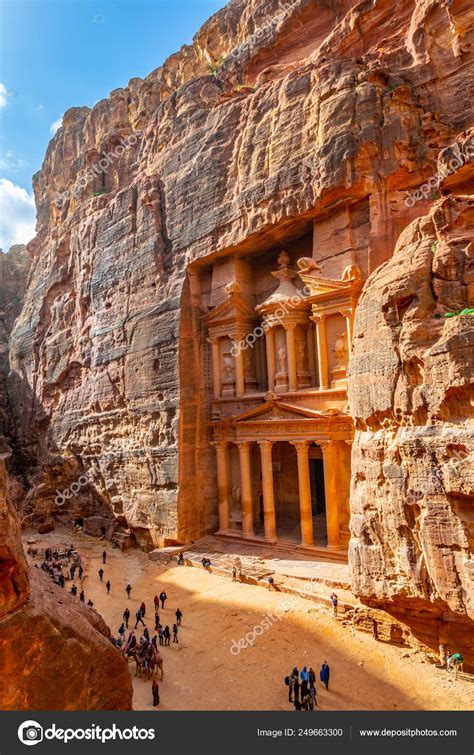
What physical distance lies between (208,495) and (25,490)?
60.1 feet

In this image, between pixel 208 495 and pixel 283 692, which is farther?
pixel 208 495

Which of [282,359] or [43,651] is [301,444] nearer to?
[282,359]

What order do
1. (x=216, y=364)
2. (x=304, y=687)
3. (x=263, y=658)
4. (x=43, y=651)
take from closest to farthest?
(x=43, y=651) → (x=304, y=687) → (x=263, y=658) → (x=216, y=364)

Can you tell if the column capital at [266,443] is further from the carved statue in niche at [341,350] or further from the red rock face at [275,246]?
the carved statue in niche at [341,350]

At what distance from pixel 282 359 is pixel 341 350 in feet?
11.2

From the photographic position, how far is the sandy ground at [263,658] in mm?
10664

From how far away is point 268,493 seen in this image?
68.8ft

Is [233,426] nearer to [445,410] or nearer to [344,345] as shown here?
[344,345]

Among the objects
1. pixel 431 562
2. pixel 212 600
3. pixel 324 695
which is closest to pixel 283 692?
pixel 324 695

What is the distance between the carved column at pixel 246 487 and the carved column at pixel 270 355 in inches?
121

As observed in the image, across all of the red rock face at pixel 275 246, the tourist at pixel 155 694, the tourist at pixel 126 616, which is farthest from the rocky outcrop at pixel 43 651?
the tourist at pixel 126 616

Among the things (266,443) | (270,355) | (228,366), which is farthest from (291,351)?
(266,443)

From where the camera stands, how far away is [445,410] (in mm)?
10773

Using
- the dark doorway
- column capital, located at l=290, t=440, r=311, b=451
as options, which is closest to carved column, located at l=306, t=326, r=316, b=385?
column capital, located at l=290, t=440, r=311, b=451
